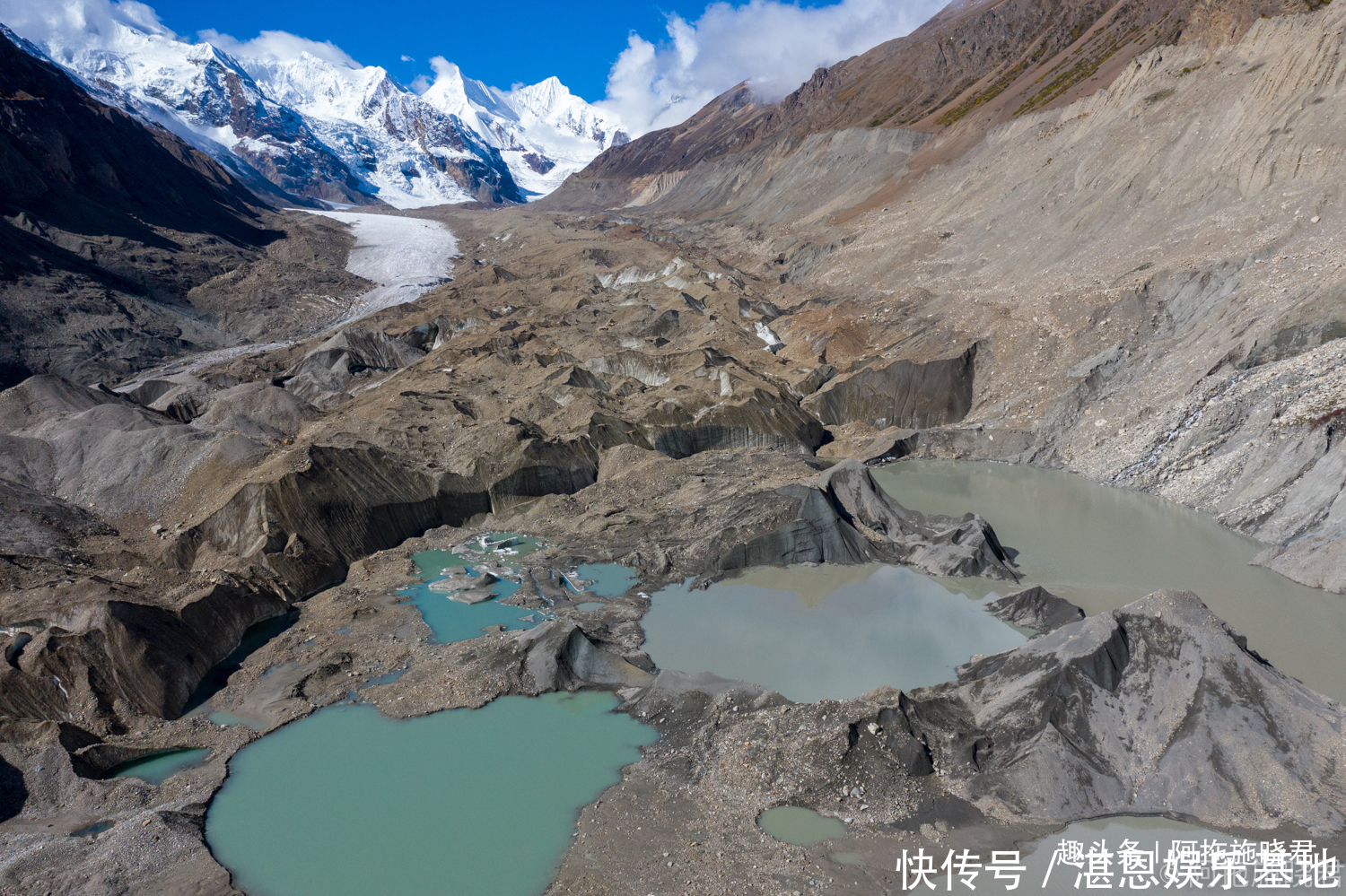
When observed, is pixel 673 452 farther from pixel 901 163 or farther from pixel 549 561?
pixel 901 163

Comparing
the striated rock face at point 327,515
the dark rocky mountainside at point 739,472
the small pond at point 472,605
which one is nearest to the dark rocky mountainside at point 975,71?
the dark rocky mountainside at point 739,472

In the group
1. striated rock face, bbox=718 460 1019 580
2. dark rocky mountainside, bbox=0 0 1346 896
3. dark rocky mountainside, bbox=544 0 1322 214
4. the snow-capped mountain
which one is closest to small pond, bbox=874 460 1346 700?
striated rock face, bbox=718 460 1019 580

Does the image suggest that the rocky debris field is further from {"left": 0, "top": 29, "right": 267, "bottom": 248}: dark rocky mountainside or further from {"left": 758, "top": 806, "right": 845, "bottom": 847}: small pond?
{"left": 0, "top": 29, "right": 267, "bottom": 248}: dark rocky mountainside

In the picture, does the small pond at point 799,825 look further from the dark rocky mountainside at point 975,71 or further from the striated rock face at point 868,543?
the dark rocky mountainside at point 975,71

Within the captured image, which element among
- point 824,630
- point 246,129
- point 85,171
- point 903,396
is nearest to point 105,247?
point 85,171

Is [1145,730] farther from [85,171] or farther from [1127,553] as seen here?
[85,171]

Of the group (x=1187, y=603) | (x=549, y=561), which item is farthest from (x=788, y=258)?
(x=1187, y=603)
